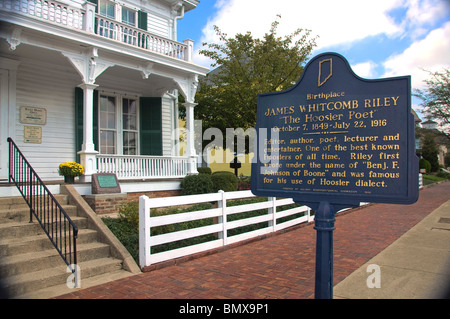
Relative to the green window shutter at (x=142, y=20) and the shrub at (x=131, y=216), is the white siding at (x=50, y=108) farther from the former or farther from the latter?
the shrub at (x=131, y=216)

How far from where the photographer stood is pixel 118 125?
12.3 metres

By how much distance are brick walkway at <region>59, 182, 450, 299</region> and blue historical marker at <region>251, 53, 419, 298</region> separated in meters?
1.53

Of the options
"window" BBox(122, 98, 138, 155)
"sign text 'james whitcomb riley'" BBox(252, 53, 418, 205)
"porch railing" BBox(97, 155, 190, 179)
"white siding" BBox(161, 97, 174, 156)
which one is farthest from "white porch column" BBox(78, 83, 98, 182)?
"sign text 'james whitcomb riley'" BBox(252, 53, 418, 205)

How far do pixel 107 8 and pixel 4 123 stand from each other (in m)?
5.55

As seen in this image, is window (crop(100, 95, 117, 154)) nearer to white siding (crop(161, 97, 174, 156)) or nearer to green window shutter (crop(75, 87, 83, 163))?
green window shutter (crop(75, 87, 83, 163))

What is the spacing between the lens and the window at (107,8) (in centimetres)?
1215

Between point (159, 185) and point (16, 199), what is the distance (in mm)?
4768

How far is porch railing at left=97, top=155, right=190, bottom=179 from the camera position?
10.4m

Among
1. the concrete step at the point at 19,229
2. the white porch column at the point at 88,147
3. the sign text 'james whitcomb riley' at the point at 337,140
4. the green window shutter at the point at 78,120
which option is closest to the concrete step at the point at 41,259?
the concrete step at the point at 19,229

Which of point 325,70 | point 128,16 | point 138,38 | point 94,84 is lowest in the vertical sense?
point 325,70

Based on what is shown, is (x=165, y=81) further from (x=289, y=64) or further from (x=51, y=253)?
(x=51, y=253)

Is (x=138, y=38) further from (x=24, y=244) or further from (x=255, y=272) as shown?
(x=255, y=272)

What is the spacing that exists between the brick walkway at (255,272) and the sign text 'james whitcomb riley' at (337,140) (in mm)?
1636

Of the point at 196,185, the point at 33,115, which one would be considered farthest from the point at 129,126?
the point at 196,185
